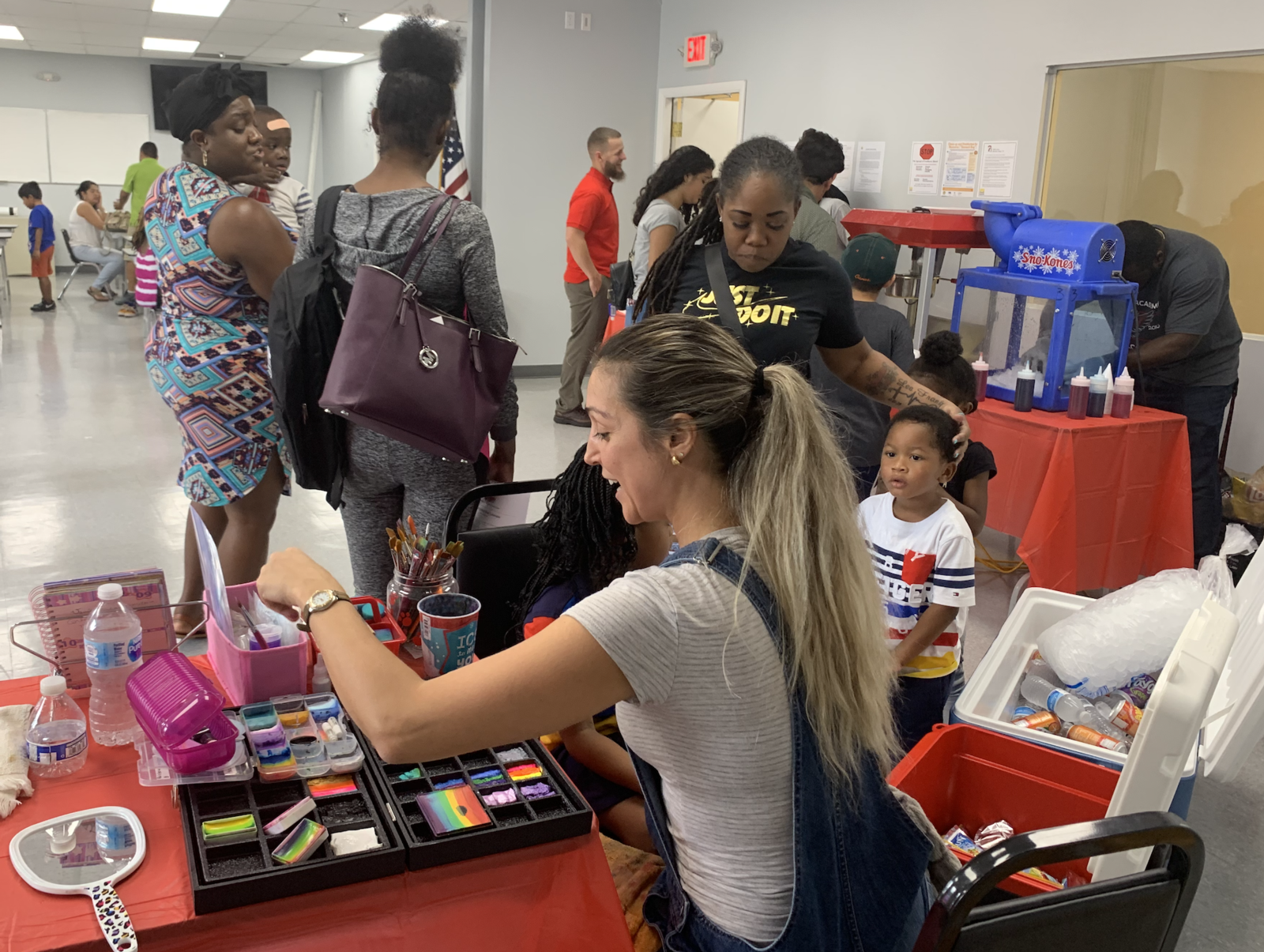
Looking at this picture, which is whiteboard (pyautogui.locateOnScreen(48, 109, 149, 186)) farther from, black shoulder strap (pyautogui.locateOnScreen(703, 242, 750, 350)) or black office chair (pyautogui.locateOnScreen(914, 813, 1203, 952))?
black office chair (pyautogui.locateOnScreen(914, 813, 1203, 952))

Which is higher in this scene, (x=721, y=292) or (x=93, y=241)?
(x=721, y=292)

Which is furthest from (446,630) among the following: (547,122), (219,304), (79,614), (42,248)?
(42,248)

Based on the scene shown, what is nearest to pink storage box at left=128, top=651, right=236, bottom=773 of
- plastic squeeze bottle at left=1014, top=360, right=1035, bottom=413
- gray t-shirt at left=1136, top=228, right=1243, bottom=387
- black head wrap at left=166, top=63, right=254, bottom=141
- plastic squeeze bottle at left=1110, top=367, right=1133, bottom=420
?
black head wrap at left=166, top=63, right=254, bottom=141

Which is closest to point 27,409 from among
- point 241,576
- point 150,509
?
point 150,509

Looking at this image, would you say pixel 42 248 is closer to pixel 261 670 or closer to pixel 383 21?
pixel 383 21

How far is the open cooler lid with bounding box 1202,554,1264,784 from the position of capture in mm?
2379

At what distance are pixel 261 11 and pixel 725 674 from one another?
37.9ft

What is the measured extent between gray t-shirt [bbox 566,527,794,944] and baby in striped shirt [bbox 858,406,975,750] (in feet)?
4.03

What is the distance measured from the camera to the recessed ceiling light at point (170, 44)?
13662mm

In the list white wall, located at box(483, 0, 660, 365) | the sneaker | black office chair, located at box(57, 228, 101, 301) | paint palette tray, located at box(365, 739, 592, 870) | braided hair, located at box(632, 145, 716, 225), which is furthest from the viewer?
black office chair, located at box(57, 228, 101, 301)

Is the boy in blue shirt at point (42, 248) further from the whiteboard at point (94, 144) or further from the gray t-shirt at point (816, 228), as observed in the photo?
the gray t-shirt at point (816, 228)

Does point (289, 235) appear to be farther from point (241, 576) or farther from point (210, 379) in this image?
point (241, 576)

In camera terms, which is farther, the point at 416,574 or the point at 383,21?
the point at 383,21

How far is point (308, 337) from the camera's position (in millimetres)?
2295
